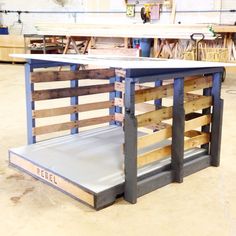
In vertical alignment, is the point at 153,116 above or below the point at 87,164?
above

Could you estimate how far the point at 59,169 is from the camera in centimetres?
222

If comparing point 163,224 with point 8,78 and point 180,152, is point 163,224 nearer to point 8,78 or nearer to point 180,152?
point 180,152

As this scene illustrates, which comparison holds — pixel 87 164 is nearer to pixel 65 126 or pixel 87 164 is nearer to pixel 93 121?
pixel 65 126

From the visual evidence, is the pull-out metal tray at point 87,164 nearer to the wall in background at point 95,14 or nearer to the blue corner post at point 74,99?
the blue corner post at point 74,99

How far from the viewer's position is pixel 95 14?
896 centimetres

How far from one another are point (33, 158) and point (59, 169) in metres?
→ 0.28

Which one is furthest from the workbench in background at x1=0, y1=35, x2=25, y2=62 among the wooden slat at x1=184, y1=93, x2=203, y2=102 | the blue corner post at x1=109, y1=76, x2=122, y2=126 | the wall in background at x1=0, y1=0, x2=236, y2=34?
the wooden slat at x1=184, y1=93, x2=203, y2=102

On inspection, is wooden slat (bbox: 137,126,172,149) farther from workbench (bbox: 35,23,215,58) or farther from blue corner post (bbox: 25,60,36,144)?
workbench (bbox: 35,23,215,58)

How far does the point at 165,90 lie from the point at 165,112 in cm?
15

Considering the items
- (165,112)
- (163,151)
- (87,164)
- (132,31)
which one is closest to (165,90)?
(165,112)

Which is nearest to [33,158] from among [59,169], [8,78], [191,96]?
[59,169]

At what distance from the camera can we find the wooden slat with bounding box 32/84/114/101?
2637 millimetres

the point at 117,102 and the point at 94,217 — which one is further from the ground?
the point at 117,102

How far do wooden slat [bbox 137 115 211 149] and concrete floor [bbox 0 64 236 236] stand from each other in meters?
0.30
